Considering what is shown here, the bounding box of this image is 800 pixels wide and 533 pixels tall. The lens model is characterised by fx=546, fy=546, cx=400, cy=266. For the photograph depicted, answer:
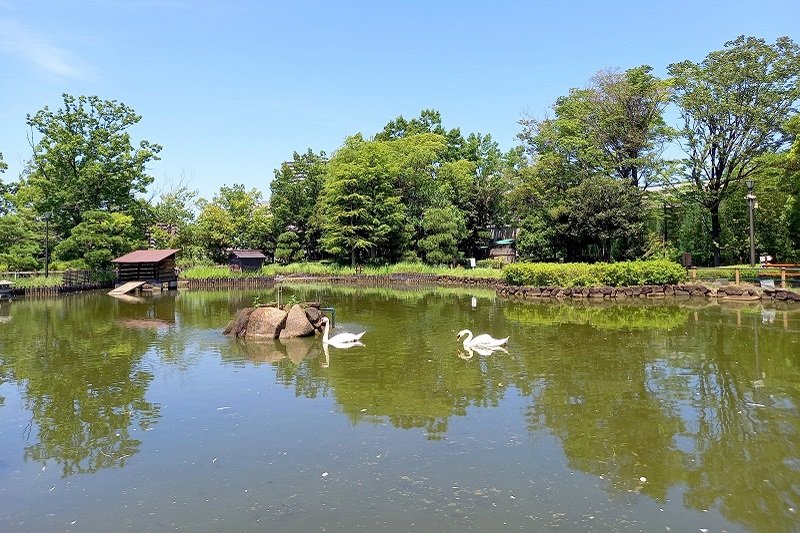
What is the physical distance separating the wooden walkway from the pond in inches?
634

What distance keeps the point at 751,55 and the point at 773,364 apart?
2198 cm

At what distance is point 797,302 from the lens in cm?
1883

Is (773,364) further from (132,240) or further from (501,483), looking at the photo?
(132,240)

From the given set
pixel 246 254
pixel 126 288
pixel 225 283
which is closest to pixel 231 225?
pixel 246 254

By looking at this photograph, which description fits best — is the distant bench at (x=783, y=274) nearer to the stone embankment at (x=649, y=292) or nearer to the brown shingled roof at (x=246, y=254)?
the stone embankment at (x=649, y=292)

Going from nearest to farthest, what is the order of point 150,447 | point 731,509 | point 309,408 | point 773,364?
1. point 731,509
2. point 150,447
3. point 309,408
4. point 773,364

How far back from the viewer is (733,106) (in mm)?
26359

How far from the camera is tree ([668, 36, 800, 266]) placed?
2586 cm

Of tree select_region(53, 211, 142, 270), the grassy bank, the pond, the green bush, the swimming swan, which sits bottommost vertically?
the pond

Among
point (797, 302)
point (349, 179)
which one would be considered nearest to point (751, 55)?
point (797, 302)

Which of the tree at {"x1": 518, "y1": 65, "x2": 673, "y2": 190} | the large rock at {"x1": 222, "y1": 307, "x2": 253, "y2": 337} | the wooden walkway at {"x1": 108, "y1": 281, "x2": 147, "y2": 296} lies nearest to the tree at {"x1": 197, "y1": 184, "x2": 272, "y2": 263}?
the wooden walkway at {"x1": 108, "y1": 281, "x2": 147, "y2": 296}

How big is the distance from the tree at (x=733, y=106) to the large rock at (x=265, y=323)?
23.9 metres

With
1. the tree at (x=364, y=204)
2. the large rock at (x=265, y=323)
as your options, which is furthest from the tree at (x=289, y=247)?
the large rock at (x=265, y=323)

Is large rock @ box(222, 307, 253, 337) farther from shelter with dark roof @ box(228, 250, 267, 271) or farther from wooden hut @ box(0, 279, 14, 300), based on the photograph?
shelter with dark roof @ box(228, 250, 267, 271)
